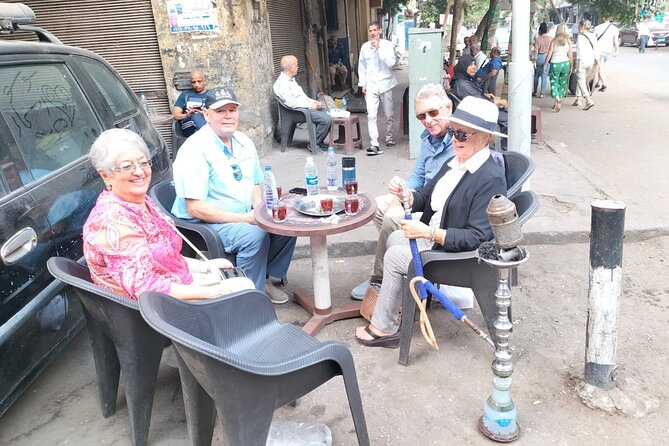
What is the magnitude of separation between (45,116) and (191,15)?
12.8ft

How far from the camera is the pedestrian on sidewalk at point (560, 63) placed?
34.3 feet

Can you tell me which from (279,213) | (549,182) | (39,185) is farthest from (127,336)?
(549,182)

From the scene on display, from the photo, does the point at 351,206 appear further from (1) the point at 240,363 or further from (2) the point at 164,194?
(1) the point at 240,363

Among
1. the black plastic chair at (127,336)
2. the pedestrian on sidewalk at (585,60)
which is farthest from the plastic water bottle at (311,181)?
the pedestrian on sidewalk at (585,60)

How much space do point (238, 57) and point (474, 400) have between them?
518 centimetres

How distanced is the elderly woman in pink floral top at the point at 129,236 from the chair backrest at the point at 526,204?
4.71 ft

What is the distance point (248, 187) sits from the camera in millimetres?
3559

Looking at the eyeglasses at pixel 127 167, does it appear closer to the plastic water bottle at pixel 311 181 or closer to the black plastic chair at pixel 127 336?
the black plastic chair at pixel 127 336

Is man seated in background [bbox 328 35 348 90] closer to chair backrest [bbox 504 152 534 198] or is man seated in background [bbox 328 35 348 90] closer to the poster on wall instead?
the poster on wall

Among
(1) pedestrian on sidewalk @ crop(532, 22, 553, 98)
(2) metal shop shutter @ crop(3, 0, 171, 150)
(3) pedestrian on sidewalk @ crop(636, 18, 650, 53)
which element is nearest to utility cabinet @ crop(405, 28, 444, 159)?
(2) metal shop shutter @ crop(3, 0, 171, 150)

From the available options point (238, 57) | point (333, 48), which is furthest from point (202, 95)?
point (333, 48)

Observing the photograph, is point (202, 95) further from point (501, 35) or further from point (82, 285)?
point (501, 35)

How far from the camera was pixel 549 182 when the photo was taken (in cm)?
588

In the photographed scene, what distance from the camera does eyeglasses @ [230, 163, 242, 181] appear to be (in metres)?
3.44
